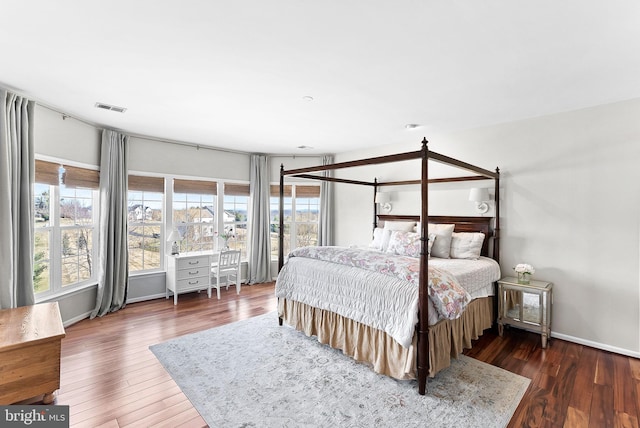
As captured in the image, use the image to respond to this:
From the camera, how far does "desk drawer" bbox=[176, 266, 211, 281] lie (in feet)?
15.2

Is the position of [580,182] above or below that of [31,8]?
below

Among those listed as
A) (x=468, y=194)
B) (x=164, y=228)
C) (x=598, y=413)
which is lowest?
(x=598, y=413)

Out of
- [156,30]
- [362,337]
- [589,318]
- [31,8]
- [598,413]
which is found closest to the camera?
[31,8]

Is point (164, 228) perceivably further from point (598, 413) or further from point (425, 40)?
point (598, 413)

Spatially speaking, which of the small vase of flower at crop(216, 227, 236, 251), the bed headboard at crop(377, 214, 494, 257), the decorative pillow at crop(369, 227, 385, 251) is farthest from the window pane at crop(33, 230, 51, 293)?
the bed headboard at crop(377, 214, 494, 257)

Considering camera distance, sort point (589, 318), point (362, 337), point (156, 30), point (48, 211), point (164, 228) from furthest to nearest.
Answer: point (164, 228), point (48, 211), point (589, 318), point (362, 337), point (156, 30)

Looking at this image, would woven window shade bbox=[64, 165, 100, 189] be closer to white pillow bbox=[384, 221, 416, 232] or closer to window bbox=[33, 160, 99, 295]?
window bbox=[33, 160, 99, 295]

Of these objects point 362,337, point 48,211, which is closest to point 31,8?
point 48,211

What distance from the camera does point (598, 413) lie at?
2121mm

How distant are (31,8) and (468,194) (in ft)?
14.5

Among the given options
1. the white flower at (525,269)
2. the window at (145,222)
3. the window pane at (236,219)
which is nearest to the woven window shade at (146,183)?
the window at (145,222)

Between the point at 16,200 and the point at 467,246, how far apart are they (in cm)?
477

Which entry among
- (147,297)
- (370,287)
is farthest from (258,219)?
(370,287)

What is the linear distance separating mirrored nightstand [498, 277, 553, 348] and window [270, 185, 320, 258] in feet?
11.0
